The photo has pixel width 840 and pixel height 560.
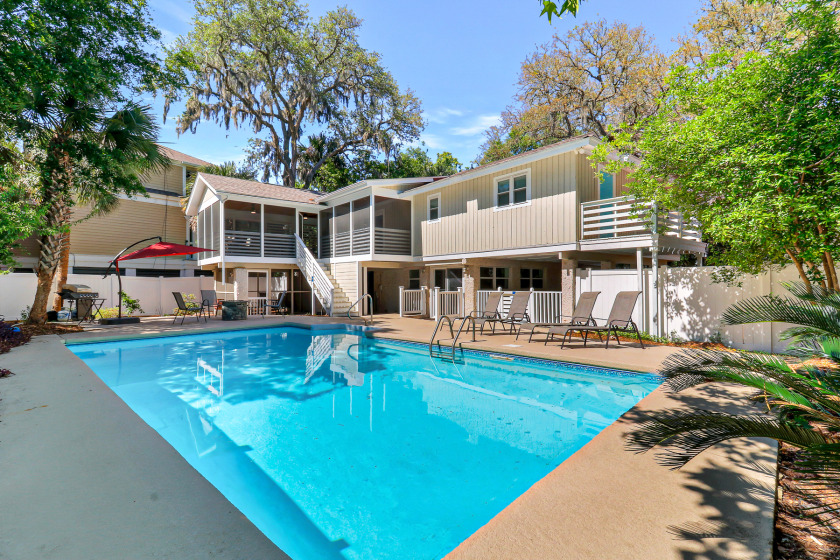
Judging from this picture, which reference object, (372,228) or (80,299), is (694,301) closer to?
(372,228)

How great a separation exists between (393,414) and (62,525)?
373cm

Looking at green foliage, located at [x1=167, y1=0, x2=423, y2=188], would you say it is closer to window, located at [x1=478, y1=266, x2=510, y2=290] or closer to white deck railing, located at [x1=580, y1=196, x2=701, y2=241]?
window, located at [x1=478, y1=266, x2=510, y2=290]

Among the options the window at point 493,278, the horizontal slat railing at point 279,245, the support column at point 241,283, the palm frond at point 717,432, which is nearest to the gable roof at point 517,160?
the window at point 493,278

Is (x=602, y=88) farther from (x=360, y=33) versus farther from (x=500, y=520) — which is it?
(x=500, y=520)

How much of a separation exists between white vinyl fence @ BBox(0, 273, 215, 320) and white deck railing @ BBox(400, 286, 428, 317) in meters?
9.91

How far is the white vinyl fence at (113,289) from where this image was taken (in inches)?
548

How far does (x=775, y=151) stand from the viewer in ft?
20.0

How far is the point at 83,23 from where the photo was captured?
1019 cm

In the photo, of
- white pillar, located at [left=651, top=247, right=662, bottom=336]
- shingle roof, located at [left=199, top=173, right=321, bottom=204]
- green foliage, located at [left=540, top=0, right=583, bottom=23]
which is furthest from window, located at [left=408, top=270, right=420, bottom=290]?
green foliage, located at [left=540, top=0, right=583, bottom=23]

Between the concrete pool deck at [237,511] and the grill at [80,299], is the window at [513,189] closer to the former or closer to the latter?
the concrete pool deck at [237,511]

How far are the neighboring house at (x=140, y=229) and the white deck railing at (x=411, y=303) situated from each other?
12.3 m

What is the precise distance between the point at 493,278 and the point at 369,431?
10.6 m

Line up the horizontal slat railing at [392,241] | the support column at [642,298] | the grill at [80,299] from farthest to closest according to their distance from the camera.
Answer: the horizontal slat railing at [392,241], the grill at [80,299], the support column at [642,298]

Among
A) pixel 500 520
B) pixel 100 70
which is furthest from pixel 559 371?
pixel 100 70
